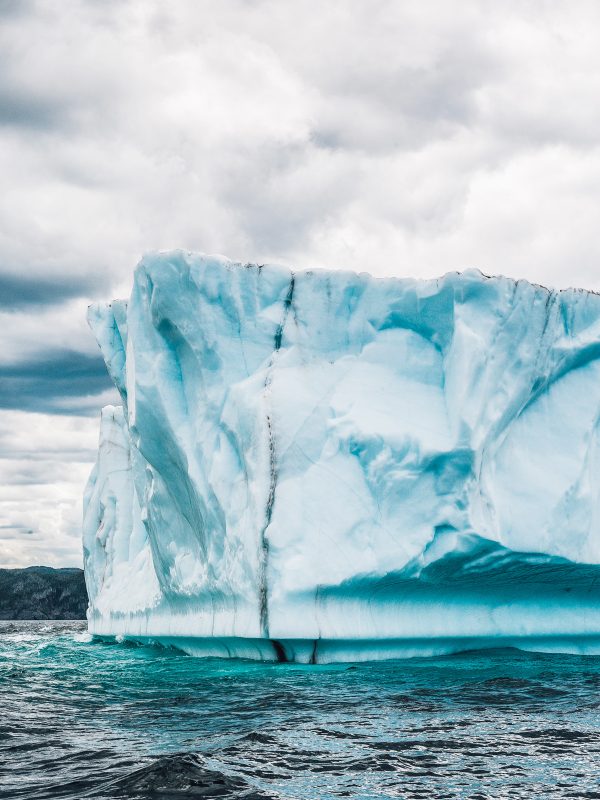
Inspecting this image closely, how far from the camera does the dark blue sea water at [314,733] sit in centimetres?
495

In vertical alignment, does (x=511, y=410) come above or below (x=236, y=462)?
above

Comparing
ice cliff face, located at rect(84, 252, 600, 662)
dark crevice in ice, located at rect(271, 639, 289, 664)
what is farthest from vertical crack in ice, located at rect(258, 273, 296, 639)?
dark crevice in ice, located at rect(271, 639, 289, 664)

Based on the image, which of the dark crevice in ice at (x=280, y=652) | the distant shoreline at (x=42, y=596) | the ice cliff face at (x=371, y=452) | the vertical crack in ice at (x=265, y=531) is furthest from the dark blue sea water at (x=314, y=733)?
the distant shoreline at (x=42, y=596)

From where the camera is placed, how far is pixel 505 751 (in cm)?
569

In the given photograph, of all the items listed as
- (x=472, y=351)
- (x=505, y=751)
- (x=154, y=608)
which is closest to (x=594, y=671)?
(x=472, y=351)

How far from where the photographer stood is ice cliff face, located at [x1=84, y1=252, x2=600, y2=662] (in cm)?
1055

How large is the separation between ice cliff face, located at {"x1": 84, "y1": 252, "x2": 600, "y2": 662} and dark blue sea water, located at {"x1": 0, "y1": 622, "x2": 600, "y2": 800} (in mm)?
852

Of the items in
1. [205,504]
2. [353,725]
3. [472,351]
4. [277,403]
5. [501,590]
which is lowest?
[353,725]

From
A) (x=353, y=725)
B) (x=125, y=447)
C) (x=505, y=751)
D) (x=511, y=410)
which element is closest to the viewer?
(x=505, y=751)

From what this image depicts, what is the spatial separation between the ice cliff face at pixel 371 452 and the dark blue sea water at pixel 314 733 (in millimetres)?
852

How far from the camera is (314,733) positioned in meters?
6.33

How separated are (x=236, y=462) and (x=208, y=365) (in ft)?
4.62

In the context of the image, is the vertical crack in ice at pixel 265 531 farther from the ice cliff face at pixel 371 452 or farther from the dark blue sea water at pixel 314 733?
the dark blue sea water at pixel 314 733

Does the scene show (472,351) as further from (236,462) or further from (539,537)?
(236,462)
